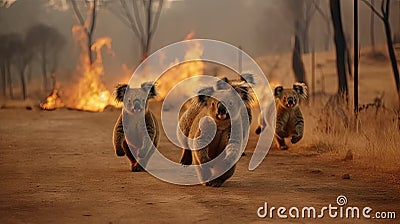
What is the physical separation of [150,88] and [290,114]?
116 inches

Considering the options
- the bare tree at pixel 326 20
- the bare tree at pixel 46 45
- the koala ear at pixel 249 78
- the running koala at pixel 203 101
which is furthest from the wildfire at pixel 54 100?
the koala ear at pixel 249 78

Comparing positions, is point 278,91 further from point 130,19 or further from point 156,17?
point 130,19

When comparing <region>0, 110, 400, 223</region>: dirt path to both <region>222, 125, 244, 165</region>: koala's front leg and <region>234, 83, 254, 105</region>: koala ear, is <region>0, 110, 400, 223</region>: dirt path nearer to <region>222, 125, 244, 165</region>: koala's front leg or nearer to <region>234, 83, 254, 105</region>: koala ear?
<region>222, 125, 244, 165</region>: koala's front leg

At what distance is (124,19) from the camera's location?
2352 cm

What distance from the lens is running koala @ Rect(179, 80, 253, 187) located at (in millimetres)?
6789

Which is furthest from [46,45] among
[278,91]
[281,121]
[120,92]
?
[120,92]

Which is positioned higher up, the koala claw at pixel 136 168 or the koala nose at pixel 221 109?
the koala nose at pixel 221 109

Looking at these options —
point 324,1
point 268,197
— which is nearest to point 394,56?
point 324,1

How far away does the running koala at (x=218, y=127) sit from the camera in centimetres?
679

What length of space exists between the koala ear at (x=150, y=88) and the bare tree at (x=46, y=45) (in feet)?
47.3

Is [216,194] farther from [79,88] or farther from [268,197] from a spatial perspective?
[79,88]

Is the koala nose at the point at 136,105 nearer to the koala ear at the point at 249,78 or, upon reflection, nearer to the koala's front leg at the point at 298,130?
the koala ear at the point at 249,78

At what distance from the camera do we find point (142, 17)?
23.9m

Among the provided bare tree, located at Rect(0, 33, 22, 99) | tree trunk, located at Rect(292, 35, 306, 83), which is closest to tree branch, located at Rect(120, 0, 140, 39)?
bare tree, located at Rect(0, 33, 22, 99)
